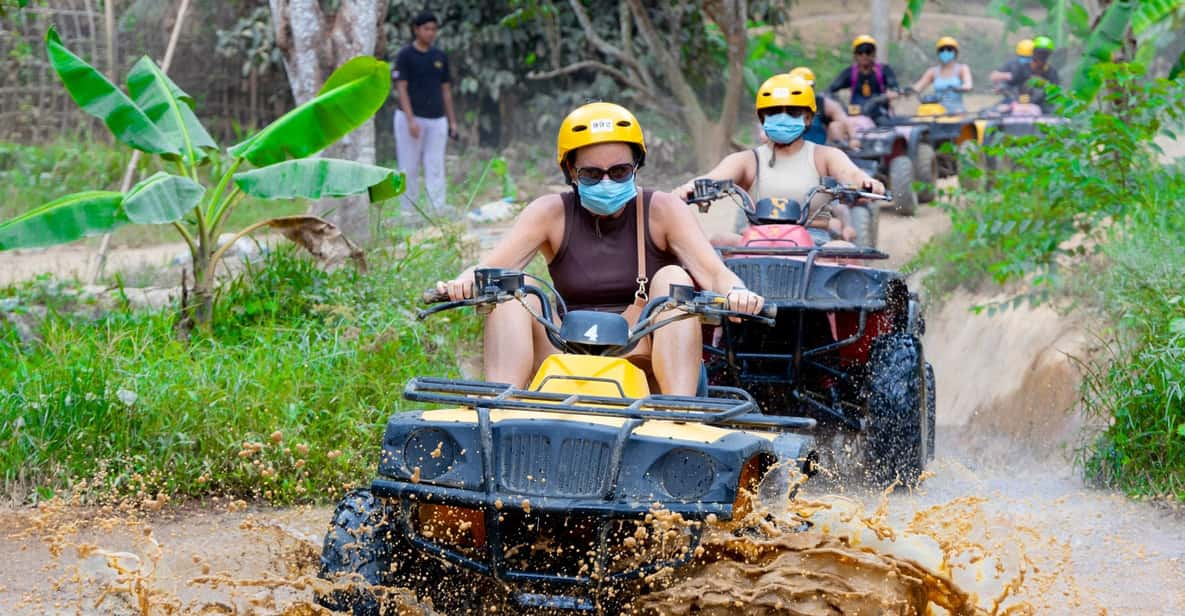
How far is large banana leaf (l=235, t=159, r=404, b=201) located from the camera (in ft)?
24.0

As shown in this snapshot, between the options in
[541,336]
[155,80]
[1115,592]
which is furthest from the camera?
[155,80]

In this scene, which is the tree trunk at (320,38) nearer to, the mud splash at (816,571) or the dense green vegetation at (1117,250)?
the dense green vegetation at (1117,250)

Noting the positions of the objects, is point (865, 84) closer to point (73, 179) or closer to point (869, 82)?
point (869, 82)

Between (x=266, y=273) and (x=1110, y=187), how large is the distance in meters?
5.07

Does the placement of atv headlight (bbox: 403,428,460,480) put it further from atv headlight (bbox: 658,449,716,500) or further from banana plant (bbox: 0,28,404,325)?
banana plant (bbox: 0,28,404,325)

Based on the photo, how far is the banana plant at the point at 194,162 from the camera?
692 cm

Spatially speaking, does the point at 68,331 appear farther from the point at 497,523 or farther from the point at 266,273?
the point at 497,523

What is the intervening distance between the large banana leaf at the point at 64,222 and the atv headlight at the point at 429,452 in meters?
3.35

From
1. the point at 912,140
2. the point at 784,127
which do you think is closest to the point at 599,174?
the point at 784,127

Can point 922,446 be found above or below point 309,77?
below

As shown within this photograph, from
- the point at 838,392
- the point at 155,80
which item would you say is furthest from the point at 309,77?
the point at 838,392

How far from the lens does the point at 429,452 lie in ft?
13.3

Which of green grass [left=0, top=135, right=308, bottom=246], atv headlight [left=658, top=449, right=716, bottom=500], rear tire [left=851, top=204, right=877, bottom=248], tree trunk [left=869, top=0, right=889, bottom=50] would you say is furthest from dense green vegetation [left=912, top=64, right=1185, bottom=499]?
tree trunk [left=869, top=0, right=889, bottom=50]

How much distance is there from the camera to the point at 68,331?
7.32m
